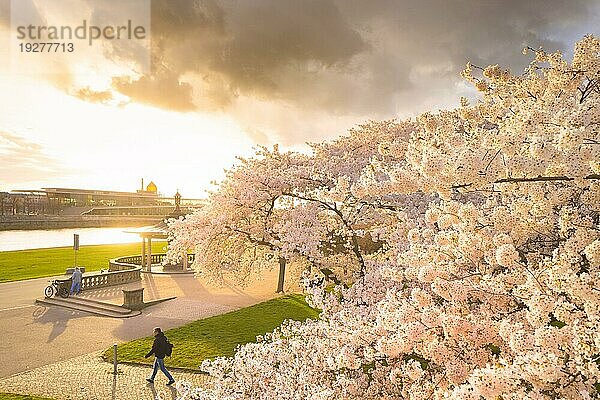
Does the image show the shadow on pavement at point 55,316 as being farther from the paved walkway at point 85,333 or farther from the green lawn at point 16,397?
the green lawn at point 16,397

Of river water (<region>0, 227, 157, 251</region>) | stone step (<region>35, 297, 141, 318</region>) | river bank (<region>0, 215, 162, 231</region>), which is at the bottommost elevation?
stone step (<region>35, 297, 141, 318</region>)

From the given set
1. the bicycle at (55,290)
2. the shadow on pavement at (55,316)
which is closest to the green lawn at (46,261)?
the bicycle at (55,290)

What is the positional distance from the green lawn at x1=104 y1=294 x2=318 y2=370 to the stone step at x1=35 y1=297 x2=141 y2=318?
398 centimetres

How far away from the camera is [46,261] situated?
3656 cm

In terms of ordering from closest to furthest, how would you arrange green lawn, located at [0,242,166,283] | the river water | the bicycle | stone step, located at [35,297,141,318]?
stone step, located at [35,297,141,318], the bicycle, green lawn, located at [0,242,166,283], the river water

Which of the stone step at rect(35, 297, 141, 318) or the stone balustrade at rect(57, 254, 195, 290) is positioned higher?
the stone balustrade at rect(57, 254, 195, 290)

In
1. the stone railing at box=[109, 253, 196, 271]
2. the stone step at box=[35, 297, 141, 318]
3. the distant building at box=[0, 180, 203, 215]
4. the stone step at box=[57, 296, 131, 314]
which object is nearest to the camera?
the stone step at box=[35, 297, 141, 318]

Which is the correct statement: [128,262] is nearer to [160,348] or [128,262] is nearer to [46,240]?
[160,348]

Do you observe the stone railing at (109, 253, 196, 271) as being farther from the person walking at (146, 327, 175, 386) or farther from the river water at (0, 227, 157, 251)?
the person walking at (146, 327, 175, 386)

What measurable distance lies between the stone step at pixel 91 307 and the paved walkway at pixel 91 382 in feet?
20.9

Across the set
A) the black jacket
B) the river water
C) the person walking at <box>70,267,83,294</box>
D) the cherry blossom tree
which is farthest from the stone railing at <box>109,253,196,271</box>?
the cherry blossom tree

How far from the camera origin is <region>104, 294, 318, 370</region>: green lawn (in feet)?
46.0

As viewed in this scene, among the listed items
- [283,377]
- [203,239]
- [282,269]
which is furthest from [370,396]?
[282,269]

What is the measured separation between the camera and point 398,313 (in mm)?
4840
